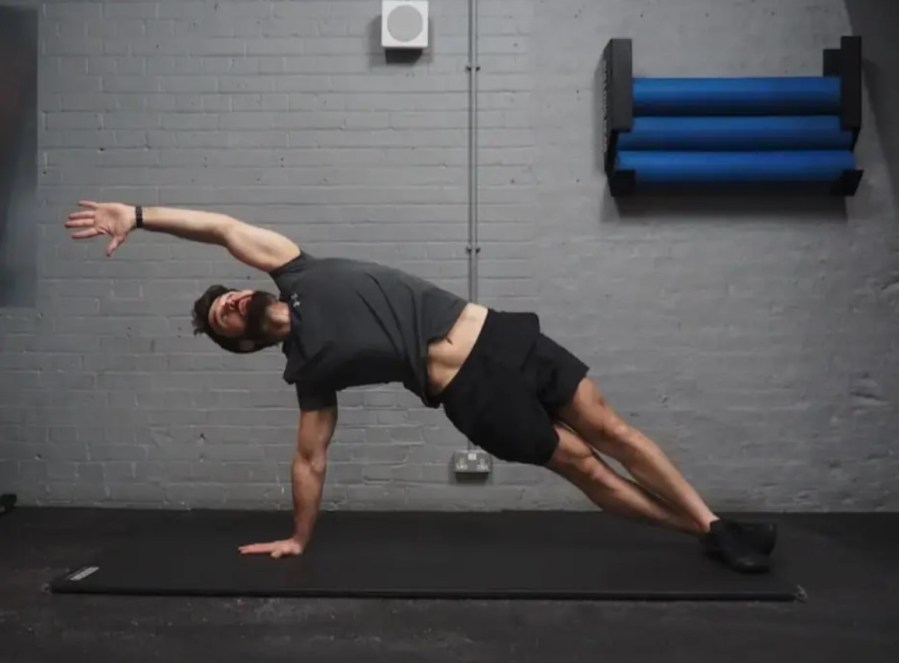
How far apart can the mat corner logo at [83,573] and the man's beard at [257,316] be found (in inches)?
36.4

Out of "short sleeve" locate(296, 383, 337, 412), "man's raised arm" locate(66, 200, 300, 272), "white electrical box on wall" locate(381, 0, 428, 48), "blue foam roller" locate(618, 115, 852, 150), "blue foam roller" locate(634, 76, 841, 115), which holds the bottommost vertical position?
"short sleeve" locate(296, 383, 337, 412)

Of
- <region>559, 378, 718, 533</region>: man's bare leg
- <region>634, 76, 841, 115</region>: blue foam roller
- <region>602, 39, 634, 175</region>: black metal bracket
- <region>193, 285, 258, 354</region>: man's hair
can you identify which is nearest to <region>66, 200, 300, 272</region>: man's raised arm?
<region>193, 285, 258, 354</region>: man's hair

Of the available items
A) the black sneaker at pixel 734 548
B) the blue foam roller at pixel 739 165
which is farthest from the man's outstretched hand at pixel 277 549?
the blue foam roller at pixel 739 165

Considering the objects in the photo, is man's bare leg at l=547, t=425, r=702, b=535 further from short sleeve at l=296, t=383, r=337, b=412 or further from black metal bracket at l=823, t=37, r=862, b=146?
black metal bracket at l=823, t=37, r=862, b=146

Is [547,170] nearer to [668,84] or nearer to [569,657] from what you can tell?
[668,84]

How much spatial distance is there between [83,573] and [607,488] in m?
1.73

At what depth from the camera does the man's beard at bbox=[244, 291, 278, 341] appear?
9.68 feet

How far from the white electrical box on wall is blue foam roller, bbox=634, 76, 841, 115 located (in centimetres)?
99

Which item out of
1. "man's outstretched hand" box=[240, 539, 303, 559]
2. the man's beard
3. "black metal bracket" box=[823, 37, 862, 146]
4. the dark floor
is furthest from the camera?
"black metal bracket" box=[823, 37, 862, 146]

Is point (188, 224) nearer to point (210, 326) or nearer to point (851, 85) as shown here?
point (210, 326)

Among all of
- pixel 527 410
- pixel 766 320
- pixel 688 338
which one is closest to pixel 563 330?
pixel 688 338

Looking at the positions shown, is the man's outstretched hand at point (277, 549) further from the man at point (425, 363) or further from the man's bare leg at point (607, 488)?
the man's bare leg at point (607, 488)

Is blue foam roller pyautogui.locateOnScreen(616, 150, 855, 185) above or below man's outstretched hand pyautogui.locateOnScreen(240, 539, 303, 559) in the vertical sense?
above

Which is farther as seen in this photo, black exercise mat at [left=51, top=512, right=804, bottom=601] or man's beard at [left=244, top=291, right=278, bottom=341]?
man's beard at [left=244, top=291, right=278, bottom=341]
